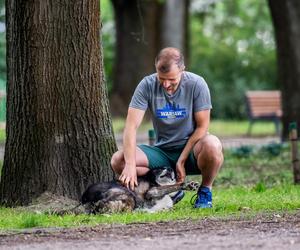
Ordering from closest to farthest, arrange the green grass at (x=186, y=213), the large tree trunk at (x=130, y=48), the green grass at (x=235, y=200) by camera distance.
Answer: the green grass at (x=186, y=213), the green grass at (x=235, y=200), the large tree trunk at (x=130, y=48)

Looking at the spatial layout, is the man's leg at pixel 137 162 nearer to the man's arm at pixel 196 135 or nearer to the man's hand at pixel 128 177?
the man's hand at pixel 128 177

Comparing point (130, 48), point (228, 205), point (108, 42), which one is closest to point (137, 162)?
point (228, 205)

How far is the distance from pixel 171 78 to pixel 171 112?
14.1 inches

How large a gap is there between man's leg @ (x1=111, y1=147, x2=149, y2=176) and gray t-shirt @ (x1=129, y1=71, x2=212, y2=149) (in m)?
0.38

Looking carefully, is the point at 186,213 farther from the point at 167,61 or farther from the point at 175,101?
the point at 167,61

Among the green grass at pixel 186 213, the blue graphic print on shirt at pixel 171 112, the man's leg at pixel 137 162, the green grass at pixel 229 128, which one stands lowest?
A: the green grass at pixel 229 128

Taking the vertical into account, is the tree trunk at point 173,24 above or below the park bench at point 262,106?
above

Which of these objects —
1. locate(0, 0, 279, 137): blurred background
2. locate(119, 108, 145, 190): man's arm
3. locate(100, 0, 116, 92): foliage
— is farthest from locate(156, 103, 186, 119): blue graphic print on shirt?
locate(100, 0, 116, 92): foliage

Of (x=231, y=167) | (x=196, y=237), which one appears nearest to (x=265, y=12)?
(x=231, y=167)

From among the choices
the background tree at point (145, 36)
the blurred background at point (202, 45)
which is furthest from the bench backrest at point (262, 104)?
the background tree at point (145, 36)

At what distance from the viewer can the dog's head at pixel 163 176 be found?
31.2 ft

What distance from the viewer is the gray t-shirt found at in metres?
9.45

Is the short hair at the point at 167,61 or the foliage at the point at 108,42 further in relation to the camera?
the foliage at the point at 108,42

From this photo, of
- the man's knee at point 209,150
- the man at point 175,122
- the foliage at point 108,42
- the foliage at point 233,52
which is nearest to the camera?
the man at point 175,122
